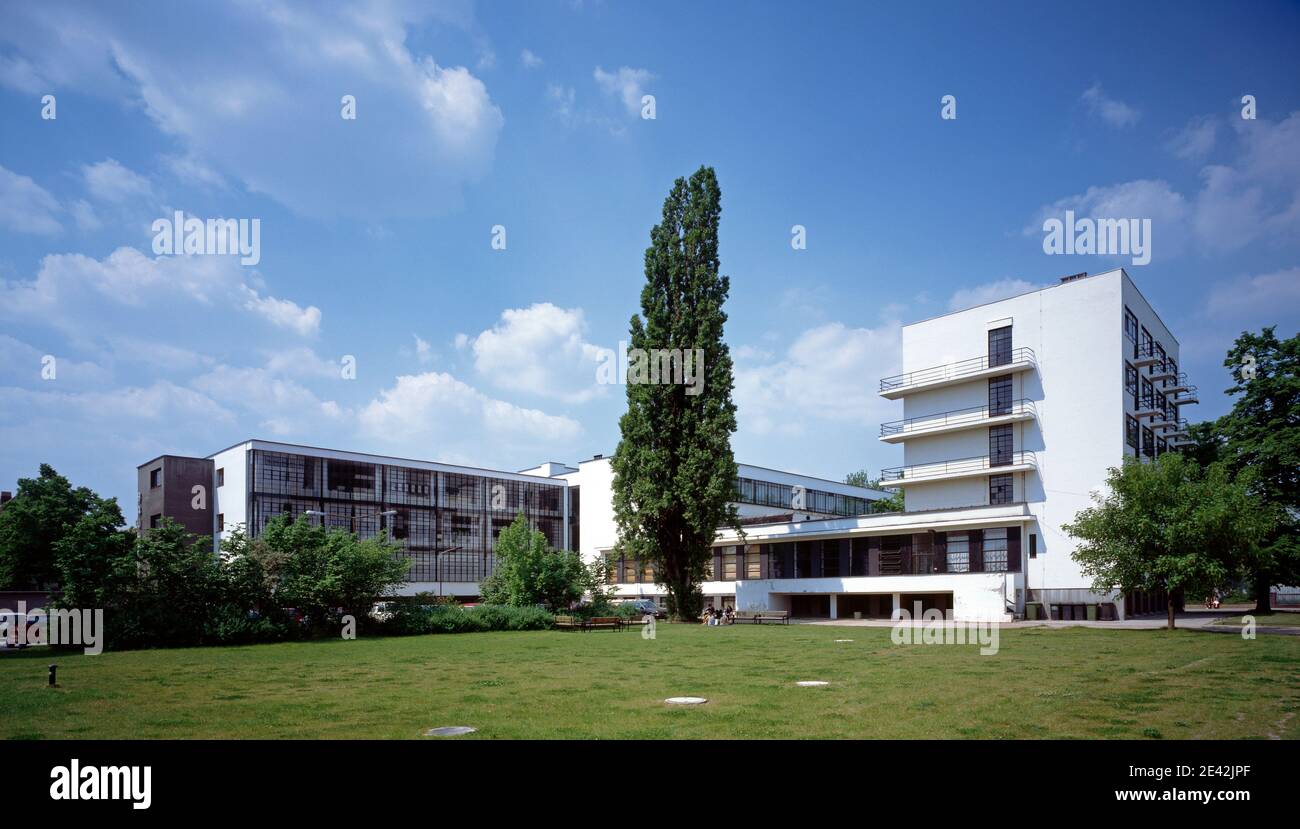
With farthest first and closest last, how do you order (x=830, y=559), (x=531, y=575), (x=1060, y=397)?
(x=830, y=559)
(x=1060, y=397)
(x=531, y=575)

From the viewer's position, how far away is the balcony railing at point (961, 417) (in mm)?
A: 52375

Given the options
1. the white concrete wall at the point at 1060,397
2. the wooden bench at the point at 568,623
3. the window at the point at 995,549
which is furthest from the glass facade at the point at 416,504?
the white concrete wall at the point at 1060,397

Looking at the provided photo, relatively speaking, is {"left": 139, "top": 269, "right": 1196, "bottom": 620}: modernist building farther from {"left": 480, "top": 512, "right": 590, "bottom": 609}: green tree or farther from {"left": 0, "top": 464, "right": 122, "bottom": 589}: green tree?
{"left": 0, "top": 464, "right": 122, "bottom": 589}: green tree

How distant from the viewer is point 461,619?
38.8m

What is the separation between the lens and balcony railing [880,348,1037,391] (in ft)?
172

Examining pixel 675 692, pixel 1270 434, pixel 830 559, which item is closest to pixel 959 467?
pixel 830 559

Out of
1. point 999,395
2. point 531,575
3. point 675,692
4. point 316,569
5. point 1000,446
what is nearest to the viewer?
point 675,692

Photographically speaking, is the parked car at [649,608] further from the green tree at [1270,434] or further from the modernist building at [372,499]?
the green tree at [1270,434]

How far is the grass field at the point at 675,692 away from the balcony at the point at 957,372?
27.8 m

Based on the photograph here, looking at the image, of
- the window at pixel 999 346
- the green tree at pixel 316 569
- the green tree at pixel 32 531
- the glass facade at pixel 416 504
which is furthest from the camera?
the glass facade at pixel 416 504

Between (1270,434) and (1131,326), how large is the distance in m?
9.83

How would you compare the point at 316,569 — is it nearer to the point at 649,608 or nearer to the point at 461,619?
the point at 461,619

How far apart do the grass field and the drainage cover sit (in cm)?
28
